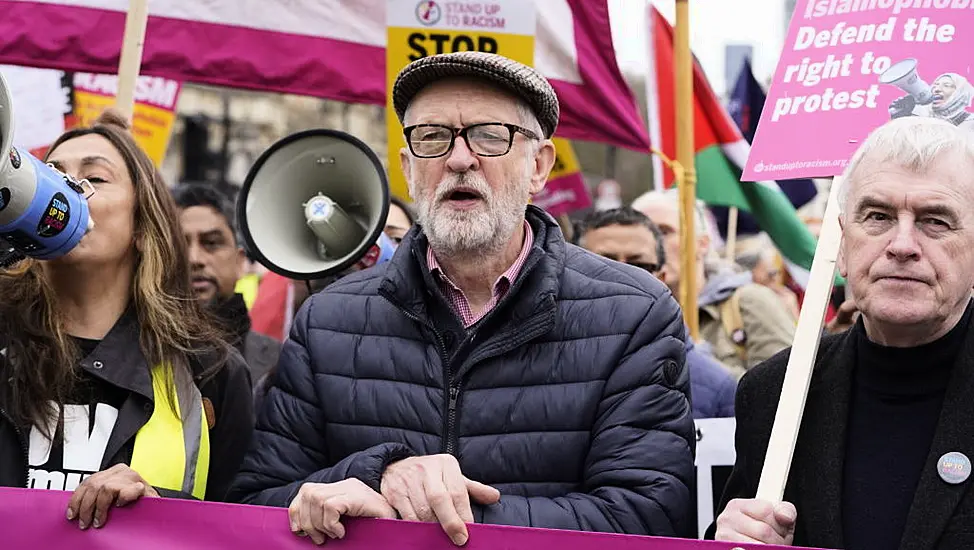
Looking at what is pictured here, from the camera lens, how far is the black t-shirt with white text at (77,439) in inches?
122

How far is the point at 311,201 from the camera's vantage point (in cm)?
423

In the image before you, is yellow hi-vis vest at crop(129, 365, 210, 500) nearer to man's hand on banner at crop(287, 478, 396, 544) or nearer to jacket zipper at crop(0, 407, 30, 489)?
jacket zipper at crop(0, 407, 30, 489)

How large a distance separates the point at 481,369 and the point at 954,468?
0.99m

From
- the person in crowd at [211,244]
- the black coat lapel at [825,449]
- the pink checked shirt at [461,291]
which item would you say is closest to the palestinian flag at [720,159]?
the person in crowd at [211,244]

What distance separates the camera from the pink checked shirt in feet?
10.1

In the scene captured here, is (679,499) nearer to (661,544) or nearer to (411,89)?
(661,544)

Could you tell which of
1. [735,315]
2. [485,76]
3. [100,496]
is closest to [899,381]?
[485,76]

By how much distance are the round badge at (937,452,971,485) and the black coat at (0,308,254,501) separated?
5.37 ft

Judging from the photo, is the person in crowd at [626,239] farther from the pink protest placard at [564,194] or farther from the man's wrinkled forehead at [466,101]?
the pink protest placard at [564,194]

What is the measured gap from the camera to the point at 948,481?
249 centimetres

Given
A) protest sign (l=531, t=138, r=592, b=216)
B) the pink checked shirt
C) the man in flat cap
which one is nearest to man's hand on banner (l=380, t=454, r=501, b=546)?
the man in flat cap

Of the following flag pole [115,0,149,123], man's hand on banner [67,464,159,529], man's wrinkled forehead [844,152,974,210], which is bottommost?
man's hand on banner [67,464,159,529]

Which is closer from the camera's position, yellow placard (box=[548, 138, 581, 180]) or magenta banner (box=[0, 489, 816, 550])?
magenta banner (box=[0, 489, 816, 550])

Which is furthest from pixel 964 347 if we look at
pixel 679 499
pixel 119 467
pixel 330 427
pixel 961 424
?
pixel 119 467
